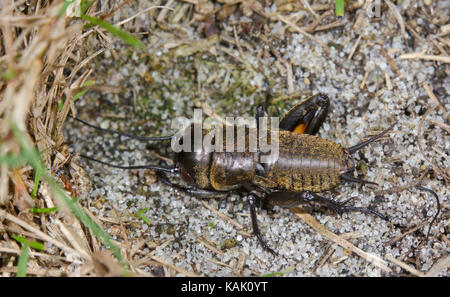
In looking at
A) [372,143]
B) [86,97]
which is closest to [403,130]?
[372,143]

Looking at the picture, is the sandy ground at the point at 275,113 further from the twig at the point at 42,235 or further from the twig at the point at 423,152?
the twig at the point at 42,235

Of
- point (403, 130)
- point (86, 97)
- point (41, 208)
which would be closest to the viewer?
point (41, 208)

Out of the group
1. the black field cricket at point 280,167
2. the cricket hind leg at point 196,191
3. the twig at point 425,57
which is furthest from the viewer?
the twig at point 425,57

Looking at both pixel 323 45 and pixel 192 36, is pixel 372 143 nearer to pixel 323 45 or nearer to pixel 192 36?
pixel 323 45

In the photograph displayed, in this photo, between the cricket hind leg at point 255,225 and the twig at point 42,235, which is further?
the cricket hind leg at point 255,225

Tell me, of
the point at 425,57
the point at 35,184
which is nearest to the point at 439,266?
the point at 425,57

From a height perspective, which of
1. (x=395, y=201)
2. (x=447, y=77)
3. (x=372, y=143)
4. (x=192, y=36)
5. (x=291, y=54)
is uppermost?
(x=192, y=36)

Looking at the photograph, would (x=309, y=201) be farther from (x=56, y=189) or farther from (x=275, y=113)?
(x=56, y=189)

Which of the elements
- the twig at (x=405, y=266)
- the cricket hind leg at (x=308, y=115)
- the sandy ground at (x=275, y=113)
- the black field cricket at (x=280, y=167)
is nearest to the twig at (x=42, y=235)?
the sandy ground at (x=275, y=113)

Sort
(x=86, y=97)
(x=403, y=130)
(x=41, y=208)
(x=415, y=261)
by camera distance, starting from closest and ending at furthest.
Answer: (x=41, y=208) < (x=415, y=261) < (x=403, y=130) < (x=86, y=97)
